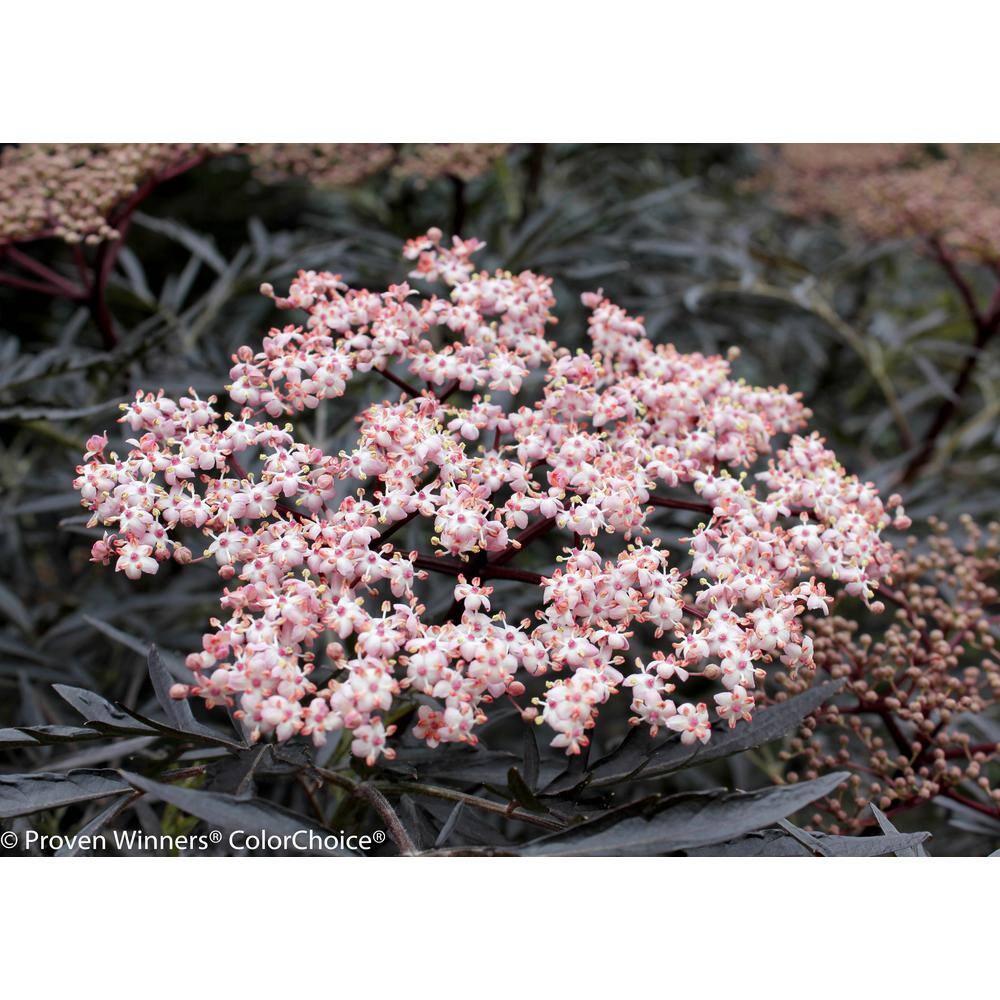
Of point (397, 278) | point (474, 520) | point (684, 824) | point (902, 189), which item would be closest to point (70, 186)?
point (397, 278)

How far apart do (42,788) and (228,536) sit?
293 mm

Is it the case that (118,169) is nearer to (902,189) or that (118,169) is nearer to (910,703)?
(910,703)

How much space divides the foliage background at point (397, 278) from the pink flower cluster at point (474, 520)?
173 mm

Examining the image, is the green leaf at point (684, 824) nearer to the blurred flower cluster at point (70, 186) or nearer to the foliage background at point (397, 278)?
the foliage background at point (397, 278)

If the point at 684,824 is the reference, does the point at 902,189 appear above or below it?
above

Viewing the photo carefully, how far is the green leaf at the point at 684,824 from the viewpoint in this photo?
0.82m

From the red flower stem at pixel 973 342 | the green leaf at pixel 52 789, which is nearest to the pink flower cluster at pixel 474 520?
the green leaf at pixel 52 789

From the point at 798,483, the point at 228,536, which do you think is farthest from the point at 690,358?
the point at 228,536

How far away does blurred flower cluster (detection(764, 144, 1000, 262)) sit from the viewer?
1859mm

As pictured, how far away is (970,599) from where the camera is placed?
1.29 metres

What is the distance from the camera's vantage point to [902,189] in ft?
6.45

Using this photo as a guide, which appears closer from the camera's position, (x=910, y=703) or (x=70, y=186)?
(x=910, y=703)

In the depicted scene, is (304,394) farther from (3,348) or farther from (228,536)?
(3,348)

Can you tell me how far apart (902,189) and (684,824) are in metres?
1.61
